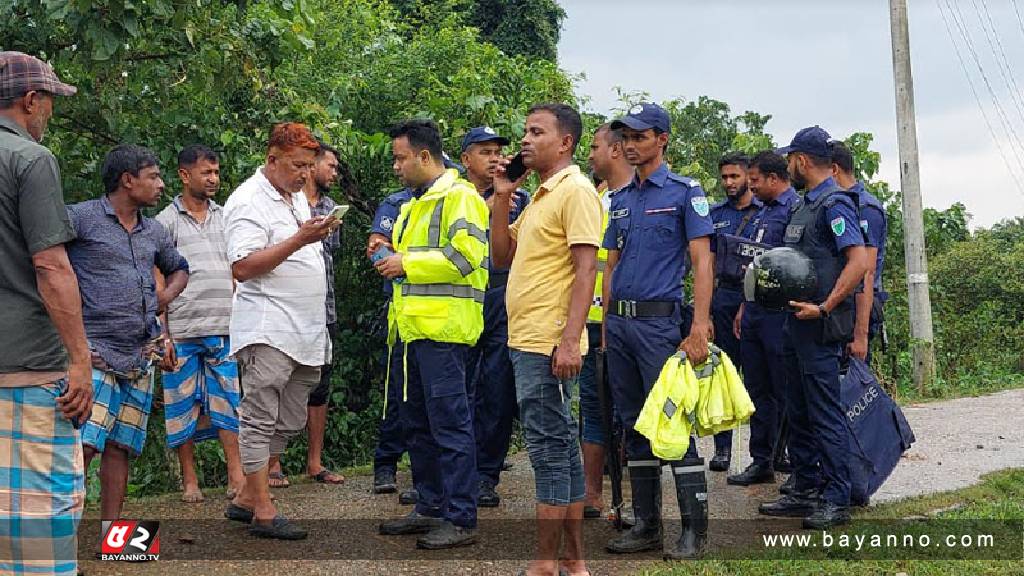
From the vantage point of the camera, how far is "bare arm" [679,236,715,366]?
198 inches

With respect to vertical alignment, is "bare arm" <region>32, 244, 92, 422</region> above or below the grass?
above

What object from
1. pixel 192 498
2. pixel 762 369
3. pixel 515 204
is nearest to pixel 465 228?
pixel 515 204

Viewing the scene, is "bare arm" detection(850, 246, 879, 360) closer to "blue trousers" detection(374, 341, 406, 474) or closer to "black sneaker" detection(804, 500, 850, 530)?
"black sneaker" detection(804, 500, 850, 530)

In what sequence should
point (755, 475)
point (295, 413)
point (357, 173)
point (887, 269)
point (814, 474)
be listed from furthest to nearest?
point (887, 269) → point (357, 173) → point (755, 475) → point (814, 474) → point (295, 413)

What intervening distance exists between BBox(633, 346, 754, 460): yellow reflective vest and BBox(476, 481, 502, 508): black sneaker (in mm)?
1622

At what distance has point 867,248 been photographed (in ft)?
20.5

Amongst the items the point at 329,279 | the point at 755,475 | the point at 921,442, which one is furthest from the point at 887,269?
the point at 329,279

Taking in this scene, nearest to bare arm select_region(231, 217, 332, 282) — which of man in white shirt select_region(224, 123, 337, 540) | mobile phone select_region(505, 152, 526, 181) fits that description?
man in white shirt select_region(224, 123, 337, 540)

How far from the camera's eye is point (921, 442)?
351 inches

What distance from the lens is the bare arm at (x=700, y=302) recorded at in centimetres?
502

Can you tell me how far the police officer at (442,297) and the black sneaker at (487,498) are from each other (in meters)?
0.88

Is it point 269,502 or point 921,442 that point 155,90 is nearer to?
point 269,502

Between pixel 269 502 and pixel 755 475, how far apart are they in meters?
3.41

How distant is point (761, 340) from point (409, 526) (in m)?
2.79
